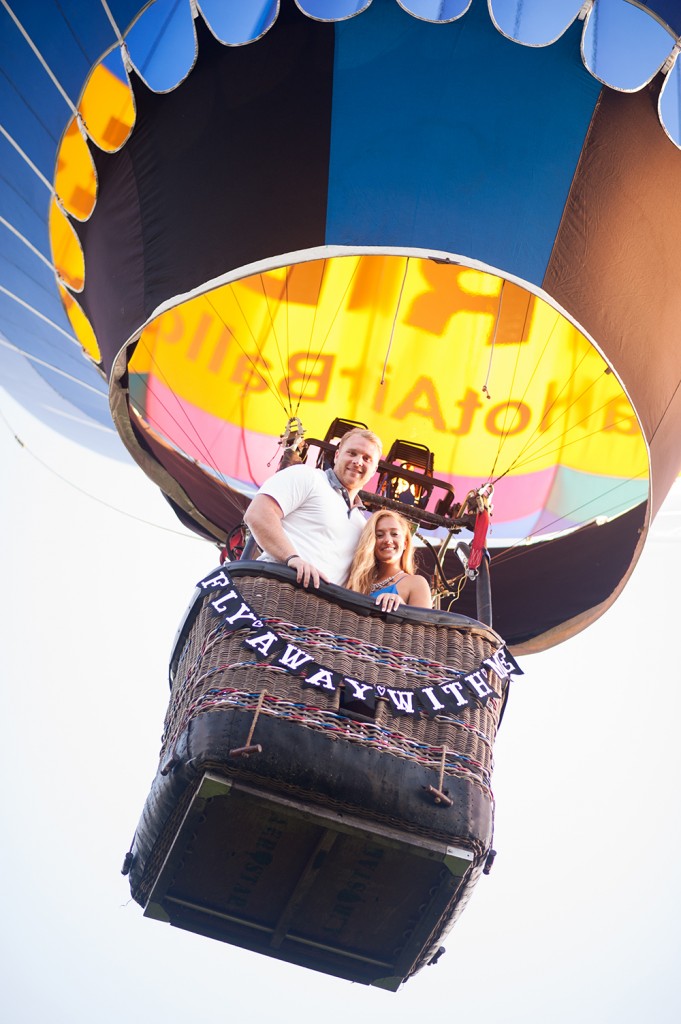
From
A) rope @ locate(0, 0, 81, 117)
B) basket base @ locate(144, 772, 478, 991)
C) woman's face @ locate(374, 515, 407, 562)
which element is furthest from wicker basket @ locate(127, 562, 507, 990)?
rope @ locate(0, 0, 81, 117)

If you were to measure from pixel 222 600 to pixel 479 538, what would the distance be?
2.98ft

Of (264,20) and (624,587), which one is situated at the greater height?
(264,20)

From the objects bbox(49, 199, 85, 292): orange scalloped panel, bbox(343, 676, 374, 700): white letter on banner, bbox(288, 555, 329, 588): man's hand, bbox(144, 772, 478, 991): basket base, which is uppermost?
bbox(49, 199, 85, 292): orange scalloped panel

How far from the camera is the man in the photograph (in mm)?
3407

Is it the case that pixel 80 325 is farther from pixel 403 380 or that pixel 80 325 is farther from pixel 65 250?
pixel 403 380

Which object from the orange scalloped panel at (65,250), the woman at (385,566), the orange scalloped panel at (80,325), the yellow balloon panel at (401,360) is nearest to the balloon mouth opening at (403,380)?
the yellow balloon panel at (401,360)

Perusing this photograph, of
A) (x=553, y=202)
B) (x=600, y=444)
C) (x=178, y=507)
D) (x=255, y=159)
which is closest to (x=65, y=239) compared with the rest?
(x=255, y=159)

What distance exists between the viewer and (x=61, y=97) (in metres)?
4.07

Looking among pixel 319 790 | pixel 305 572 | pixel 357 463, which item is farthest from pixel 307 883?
pixel 357 463

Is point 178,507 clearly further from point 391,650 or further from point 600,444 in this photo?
point 391,650

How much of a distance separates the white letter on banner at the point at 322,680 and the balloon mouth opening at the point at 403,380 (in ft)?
6.97

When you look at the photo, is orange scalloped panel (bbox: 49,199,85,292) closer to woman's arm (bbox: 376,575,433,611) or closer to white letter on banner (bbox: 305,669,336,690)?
woman's arm (bbox: 376,575,433,611)

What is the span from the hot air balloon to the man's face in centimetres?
32

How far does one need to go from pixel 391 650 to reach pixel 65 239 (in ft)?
6.22
